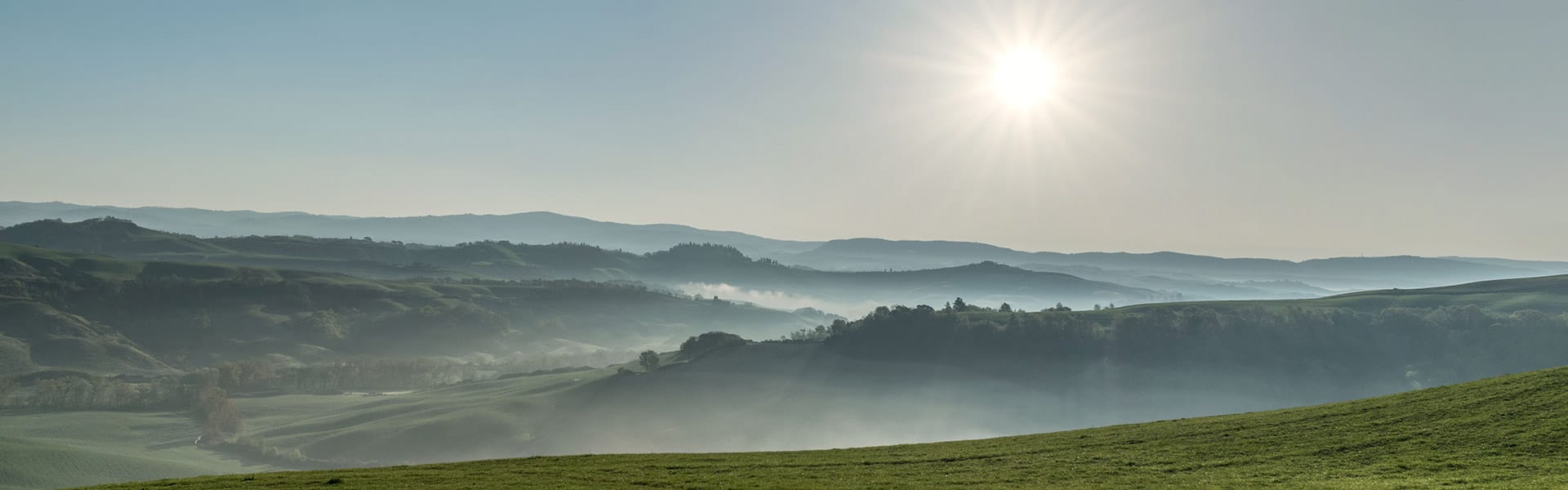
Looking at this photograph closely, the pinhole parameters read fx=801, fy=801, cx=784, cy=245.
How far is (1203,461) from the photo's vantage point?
44.4m

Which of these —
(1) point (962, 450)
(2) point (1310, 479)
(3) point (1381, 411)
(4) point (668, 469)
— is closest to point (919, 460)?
(1) point (962, 450)

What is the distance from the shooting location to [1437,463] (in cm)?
3759

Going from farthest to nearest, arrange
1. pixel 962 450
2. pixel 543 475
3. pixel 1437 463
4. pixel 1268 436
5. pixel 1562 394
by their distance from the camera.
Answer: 1. pixel 962 450
2. pixel 1268 436
3. pixel 543 475
4. pixel 1562 394
5. pixel 1437 463

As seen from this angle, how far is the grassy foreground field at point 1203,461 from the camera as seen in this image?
124ft

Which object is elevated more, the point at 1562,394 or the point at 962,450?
the point at 1562,394

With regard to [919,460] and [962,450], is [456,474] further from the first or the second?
[962,450]

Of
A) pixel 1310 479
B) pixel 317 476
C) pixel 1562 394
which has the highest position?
pixel 1562 394

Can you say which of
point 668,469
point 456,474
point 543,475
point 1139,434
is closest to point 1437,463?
point 1139,434

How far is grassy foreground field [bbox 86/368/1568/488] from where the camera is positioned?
3772cm

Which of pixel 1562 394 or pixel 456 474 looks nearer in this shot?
pixel 1562 394

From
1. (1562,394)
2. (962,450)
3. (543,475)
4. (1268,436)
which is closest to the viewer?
(1562,394)

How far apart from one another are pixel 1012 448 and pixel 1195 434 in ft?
37.8

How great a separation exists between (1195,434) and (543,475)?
4098 cm

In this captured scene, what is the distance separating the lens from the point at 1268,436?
160ft
